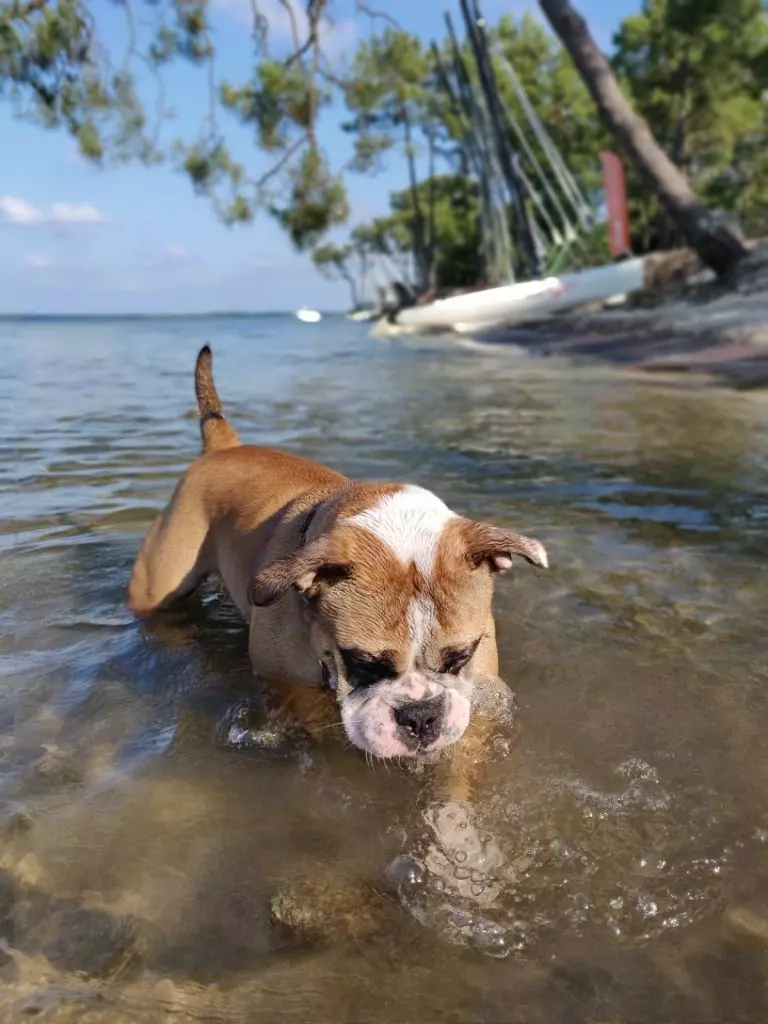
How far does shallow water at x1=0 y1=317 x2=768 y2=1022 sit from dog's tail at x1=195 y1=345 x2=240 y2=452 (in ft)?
3.32

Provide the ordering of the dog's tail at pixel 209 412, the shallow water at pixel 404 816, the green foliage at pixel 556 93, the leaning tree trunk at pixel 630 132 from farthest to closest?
1. the green foliage at pixel 556 93
2. the leaning tree trunk at pixel 630 132
3. the dog's tail at pixel 209 412
4. the shallow water at pixel 404 816

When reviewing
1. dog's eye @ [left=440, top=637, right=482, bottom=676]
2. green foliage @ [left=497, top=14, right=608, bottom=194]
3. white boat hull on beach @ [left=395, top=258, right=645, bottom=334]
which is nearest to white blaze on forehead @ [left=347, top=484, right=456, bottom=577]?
dog's eye @ [left=440, top=637, right=482, bottom=676]

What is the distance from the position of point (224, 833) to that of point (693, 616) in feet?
9.93

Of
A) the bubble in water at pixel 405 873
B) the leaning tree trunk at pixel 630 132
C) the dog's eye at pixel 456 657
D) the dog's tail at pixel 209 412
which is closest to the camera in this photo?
the bubble in water at pixel 405 873

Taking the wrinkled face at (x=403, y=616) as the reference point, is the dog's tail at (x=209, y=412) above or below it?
above

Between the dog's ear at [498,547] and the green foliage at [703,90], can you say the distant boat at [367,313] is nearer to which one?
the green foliage at [703,90]

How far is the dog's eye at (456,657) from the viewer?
3439mm

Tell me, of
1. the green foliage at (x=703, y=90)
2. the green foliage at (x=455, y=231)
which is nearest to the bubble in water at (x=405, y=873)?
the green foliage at (x=703, y=90)

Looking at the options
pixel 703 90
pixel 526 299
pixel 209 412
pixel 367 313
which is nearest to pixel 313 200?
pixel 526 299

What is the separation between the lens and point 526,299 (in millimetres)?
31625

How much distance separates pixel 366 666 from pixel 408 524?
57cm

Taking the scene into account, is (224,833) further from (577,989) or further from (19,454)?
(19,454)

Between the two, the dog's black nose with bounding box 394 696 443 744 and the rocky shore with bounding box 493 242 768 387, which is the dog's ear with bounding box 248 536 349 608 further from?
the rocky shore with bounding box 493 242 768 387

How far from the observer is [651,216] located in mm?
48812
